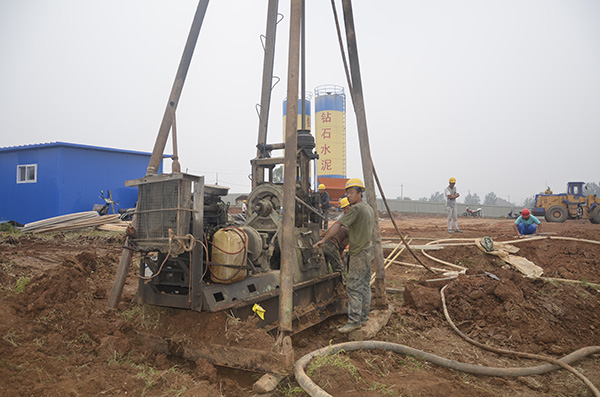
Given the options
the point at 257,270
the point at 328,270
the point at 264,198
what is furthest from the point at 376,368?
the point at 264,198

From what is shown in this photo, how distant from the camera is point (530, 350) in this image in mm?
5410

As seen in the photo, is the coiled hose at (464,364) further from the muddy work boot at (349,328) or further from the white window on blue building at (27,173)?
the white window on blue building at (27,173)

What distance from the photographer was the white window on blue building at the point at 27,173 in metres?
17.6

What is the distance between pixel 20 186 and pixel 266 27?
1665 cm

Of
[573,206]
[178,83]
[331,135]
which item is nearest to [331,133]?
[331,135]

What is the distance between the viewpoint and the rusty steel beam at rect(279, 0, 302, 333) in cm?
409

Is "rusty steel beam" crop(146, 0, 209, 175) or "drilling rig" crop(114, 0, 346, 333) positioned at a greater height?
"rusty steel beam" crop(146, 0, 209, 175)

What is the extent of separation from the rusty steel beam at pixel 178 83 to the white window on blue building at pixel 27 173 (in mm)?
15597

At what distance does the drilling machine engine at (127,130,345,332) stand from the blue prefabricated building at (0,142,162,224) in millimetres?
14637

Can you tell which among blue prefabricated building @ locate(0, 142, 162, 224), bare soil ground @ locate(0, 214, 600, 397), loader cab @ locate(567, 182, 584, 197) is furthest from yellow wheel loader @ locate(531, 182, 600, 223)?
blue prefabricated building @ locate(0, 142, 162, 224)

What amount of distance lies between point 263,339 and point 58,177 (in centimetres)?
1631

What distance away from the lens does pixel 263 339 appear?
4.05 m

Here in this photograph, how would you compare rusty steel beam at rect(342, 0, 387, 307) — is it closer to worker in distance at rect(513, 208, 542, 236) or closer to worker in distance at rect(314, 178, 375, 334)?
worker in distance at rect(314, 178, 375, 334)

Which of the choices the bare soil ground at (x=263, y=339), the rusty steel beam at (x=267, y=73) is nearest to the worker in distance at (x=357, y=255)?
the bare soil ground at (x=263, y=339)
